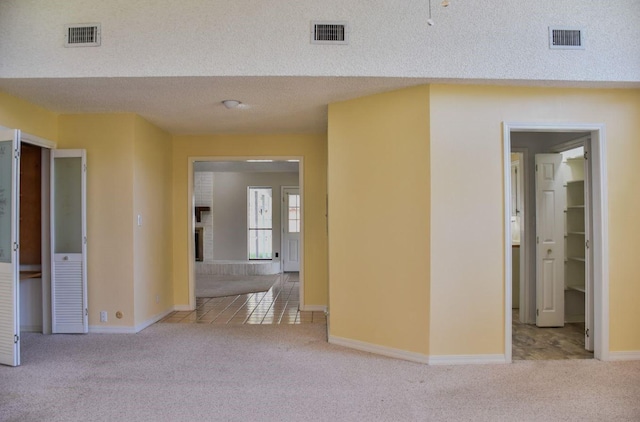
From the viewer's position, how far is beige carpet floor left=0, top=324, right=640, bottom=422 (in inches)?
103

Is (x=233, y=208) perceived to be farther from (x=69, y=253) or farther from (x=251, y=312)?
(x=69, y=253)

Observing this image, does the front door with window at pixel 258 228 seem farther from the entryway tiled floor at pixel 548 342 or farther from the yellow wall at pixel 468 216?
the yellow wall at pixel 468 216

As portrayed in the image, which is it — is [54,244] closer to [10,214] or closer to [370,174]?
[10,214]

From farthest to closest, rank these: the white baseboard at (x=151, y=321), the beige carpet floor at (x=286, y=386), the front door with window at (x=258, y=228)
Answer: the front door with window at (x=258, y=228) → the white baseboard at (x=151, y=321) → the beige carpet floor at (x=286, y=386)

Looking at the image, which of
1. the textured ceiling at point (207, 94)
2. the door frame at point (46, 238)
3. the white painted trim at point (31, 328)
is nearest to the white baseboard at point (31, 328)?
the white painted trim at point (31, 328)

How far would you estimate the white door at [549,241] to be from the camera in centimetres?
461

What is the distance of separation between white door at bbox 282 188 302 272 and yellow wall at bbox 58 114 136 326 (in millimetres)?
5287

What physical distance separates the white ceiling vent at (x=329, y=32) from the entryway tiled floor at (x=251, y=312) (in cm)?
316

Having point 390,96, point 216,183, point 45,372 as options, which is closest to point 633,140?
point 390,96

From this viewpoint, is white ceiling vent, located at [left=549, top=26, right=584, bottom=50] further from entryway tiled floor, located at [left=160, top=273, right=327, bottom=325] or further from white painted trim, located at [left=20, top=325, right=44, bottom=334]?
white painted trim, located at [left=20, top=325, right=44, bottom=334]

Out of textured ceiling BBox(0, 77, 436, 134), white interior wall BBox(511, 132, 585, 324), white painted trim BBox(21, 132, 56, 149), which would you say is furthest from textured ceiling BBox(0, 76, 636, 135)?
white interior wall BBox(511, 132, 585, 324)

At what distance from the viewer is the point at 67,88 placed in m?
3.63

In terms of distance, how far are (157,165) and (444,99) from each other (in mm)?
3529

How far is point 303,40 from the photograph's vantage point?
3.31 meters
